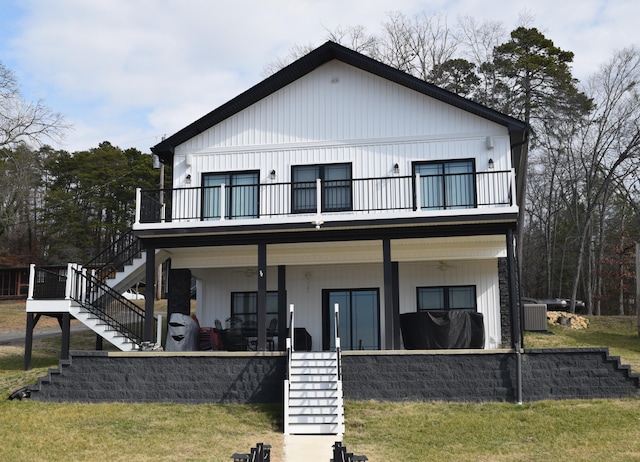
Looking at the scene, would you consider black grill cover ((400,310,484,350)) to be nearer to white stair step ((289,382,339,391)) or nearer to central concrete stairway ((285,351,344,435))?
central concrete stairway ((285,351,344,435))

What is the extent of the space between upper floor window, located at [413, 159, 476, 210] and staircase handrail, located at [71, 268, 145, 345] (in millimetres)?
7790

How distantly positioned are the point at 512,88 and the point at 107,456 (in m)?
30.6

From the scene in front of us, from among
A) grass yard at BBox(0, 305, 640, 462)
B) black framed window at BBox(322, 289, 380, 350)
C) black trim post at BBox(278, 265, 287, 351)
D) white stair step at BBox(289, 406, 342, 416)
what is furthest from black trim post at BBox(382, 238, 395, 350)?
black trim post at BBox(278, 265, 287, 351)

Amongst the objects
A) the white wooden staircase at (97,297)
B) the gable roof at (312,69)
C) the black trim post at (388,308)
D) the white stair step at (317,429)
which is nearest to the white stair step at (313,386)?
the white stair step at (317,429)

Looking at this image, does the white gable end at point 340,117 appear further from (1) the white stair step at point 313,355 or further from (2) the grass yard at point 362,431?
(2) the grass yard at point 362,431

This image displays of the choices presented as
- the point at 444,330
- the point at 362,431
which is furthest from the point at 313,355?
the point at 444,330

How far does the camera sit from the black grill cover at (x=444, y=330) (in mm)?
16391

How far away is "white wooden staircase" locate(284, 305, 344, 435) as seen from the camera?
43.3 ft

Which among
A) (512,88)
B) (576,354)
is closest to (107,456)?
(576,354)

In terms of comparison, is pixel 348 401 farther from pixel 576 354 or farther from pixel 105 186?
pixel 105 186

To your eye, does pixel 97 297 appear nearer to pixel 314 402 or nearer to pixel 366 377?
pixel 314 402

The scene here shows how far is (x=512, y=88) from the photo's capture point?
36.5 metres

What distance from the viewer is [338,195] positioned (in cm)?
1811

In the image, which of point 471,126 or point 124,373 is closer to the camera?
point 124,373
